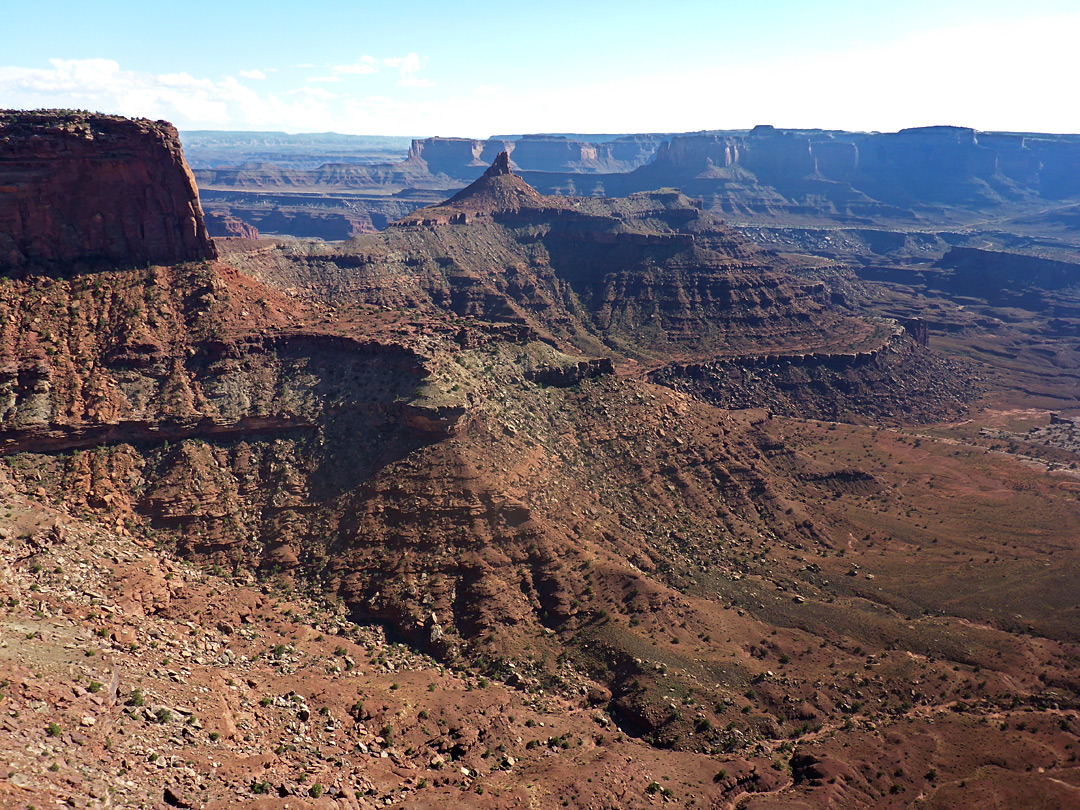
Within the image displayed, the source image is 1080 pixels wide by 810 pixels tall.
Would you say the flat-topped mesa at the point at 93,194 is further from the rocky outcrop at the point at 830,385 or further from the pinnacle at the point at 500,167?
the pinnacle at the point at 500,167

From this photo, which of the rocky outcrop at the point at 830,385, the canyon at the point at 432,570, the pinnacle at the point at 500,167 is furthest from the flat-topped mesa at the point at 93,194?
the pinnacle at the point at 500,167

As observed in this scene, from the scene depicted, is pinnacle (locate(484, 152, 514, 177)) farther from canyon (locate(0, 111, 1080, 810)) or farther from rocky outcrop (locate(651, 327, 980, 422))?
canyon (locate(0, 111, 1080, 810))

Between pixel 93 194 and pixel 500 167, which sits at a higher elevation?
pixel 500 167

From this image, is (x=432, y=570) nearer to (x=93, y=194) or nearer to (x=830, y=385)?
(x=93, y=194)

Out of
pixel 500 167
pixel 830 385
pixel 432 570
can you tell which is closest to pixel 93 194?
pixel 432 570

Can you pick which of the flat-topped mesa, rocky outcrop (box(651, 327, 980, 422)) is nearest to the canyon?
the flat-topped mesa

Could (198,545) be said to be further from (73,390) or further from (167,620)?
(73,390)

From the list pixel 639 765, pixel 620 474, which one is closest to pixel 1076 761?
pixel 639 765
